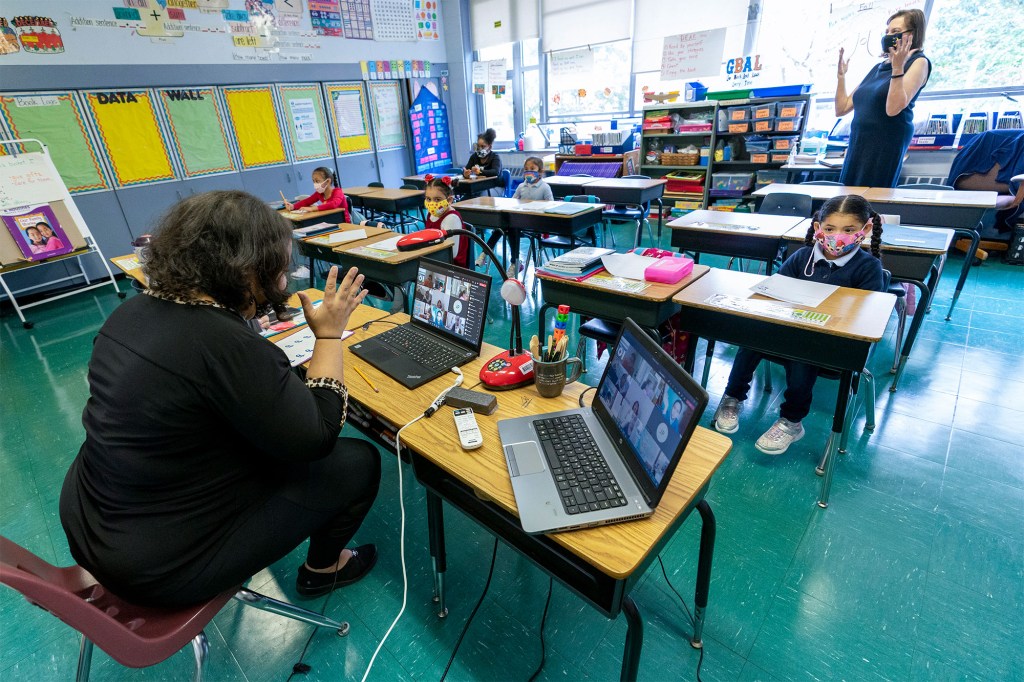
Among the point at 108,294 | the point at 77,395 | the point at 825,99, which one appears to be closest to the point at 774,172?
the point at 825,99

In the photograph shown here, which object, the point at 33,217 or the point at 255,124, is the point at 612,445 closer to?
the point at 33,217

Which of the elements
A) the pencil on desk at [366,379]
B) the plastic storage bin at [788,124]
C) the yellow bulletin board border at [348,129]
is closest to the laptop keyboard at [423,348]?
the pencil on desk at [366,379]

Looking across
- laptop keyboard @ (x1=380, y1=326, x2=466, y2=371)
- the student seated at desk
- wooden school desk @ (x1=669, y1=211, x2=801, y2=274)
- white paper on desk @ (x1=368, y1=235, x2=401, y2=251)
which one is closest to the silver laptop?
laptop keyboard @ (x1=380, y1=326, x2=466, y2=371)

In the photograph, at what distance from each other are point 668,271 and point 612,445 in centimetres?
122

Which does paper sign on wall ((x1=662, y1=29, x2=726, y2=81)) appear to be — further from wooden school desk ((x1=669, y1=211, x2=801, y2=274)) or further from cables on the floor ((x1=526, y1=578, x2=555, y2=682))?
cables on the floor ((x1=526, y1=578, x2=555, y2=682))

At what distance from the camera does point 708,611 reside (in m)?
1.44

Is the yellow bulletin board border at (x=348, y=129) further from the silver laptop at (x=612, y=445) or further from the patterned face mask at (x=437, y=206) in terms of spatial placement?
the silver laptop at (x=612, y=445)

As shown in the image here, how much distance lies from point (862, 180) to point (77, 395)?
5439mm

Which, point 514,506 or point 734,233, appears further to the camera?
point 734,233

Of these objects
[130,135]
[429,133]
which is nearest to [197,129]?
[130,135]

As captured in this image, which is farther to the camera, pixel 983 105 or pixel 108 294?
pixel 108 294

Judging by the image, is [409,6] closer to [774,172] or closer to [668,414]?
[774,172]

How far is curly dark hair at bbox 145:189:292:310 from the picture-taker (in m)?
0.99

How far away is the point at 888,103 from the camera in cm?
292
